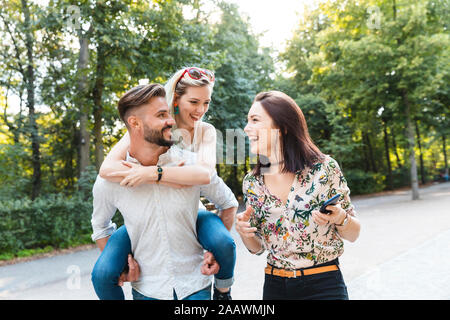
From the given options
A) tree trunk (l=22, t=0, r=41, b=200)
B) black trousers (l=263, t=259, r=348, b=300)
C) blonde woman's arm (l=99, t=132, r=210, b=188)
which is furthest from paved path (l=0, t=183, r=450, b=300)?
tree trunk (l=22, t=0, r=41, b=200)

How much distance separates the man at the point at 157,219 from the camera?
1.77 meters

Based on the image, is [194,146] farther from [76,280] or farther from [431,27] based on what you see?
[431,27]

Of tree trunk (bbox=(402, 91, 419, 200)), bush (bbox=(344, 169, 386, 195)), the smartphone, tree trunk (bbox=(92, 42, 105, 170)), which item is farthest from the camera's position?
bush (bbox=(344, 169, 386, 195))

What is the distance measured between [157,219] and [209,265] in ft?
1.08

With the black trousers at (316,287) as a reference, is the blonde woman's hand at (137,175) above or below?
above

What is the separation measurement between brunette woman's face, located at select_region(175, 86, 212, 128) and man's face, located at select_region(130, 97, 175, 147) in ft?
0.72

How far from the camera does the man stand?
5.81 feet

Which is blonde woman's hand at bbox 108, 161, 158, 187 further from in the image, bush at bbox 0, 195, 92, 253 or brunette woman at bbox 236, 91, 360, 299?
bush at bbox 0, 195, 92, 253

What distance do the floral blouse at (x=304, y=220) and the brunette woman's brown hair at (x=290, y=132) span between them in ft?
0.16

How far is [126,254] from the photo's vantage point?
1.83 metres

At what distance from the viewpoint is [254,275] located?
6305 mm

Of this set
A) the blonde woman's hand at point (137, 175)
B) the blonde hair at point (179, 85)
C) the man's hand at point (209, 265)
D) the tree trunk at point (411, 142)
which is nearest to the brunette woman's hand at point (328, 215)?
the man's hand at point (209, 265)

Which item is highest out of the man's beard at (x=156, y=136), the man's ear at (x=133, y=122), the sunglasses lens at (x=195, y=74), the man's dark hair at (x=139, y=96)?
the sunglasses lens at (x=195, y=74)

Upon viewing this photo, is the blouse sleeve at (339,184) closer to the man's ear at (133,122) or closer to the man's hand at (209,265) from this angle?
the man's hand at (209,265)
